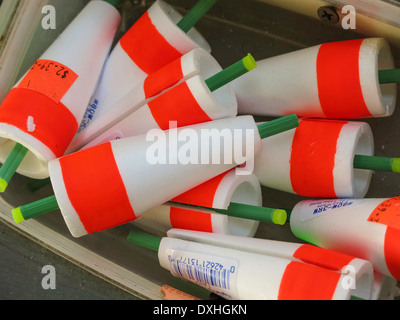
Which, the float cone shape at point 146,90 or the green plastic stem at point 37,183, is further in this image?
the green plastic stem at point 37,183

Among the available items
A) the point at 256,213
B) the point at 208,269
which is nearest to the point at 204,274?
the point at 208,269

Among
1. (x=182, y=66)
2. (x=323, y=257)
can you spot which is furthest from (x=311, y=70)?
(x=323, y=257)

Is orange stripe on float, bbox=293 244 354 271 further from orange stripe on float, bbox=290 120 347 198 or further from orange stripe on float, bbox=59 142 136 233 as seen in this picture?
orange stripe on float, bbox=59 142 136 233

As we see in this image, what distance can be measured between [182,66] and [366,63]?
0.27 meters

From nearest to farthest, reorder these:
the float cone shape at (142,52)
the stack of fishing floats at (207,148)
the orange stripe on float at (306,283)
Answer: the orange stripe on float at (306,283) → the stack of fishing floats at (207,148) → the float cone shape at (142,52)

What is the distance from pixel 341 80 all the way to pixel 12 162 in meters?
0.50

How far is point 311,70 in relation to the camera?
873mm

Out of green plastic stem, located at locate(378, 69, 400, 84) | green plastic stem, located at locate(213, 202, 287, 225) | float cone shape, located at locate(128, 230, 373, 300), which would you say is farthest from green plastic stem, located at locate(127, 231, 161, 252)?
green plastic stem, located at locate(378, 69, 400, 84)

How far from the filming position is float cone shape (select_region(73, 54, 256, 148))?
82cm

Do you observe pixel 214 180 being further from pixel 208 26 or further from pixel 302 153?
pixel 208 26

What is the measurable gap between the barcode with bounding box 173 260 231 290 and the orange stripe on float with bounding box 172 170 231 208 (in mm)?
94

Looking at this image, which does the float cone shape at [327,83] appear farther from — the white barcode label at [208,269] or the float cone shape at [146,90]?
the white barcode label at [208,269]

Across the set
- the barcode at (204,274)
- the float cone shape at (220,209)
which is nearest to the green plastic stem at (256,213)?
the float cone shape at (220,209)

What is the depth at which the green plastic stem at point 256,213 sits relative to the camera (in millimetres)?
796
